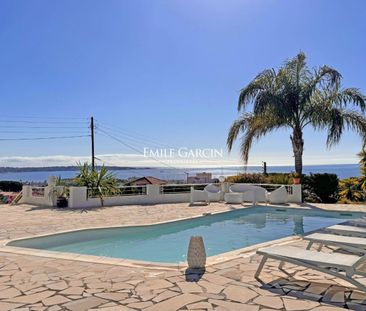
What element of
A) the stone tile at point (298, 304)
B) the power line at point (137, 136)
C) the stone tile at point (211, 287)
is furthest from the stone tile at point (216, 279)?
the power line at point (137, 136)

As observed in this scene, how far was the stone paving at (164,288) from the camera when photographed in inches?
149

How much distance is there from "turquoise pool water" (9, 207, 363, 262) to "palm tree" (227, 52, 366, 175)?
4.52 meters

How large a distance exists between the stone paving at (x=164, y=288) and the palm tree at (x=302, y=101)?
10.7 m

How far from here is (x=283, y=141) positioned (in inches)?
666

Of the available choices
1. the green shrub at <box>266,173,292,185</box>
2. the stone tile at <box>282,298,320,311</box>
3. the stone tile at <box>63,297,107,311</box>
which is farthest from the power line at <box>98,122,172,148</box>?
the stone tile at <box>282,298,320,311</box>

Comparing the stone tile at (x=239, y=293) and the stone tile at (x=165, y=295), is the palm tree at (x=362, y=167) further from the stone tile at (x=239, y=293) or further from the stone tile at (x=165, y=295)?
the stone tile at (x=165, y=295)

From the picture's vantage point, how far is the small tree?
580 inches

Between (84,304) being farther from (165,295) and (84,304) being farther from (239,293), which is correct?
(239,293)

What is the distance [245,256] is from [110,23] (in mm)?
10530

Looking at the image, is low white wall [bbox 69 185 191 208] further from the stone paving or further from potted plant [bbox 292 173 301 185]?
the stone paving

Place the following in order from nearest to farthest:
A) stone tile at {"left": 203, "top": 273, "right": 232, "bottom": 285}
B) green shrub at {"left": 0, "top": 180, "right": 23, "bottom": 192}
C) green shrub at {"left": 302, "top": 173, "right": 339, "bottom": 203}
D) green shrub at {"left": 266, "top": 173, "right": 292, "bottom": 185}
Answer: stone tile at {"left": 203, "top": 273, "right": 232, "bottom": 285} < green shrub at {"left": 302, "top": 173, "right": 339, "bottom": 203} < green shrub at {"left": 266, "top": 173, "right": 292, "bottom": 185} < green shrub at {"left": 0, "top": 180, "right": 23, "bottom": 192}

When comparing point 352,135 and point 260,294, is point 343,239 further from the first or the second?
point 352,135

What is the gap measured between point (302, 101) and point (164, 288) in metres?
13.1

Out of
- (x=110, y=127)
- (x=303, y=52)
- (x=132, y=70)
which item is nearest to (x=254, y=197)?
(x=303, y=52)
